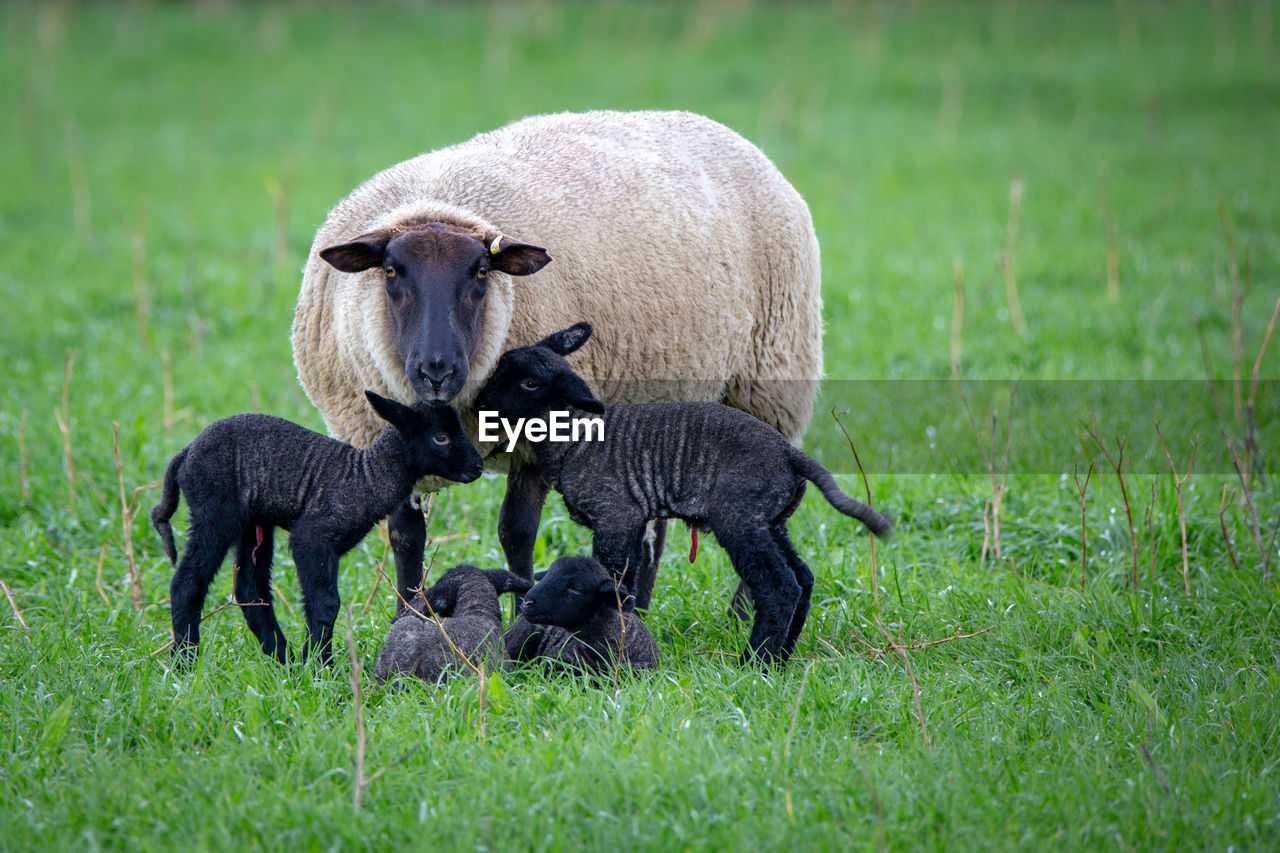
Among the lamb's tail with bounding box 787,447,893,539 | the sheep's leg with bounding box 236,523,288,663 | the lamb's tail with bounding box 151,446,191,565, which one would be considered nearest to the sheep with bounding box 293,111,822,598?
the sheep's leg with bounding box 236,523,288,663

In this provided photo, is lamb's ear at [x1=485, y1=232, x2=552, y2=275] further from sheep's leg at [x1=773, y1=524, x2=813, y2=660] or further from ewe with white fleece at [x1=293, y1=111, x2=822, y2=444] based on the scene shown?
sheep's leg at [x1=773, y1=524, x2=813, y2=660]

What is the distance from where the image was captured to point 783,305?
5637mm

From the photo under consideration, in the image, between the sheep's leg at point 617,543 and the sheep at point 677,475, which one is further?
the sheep's leg at point 617,543

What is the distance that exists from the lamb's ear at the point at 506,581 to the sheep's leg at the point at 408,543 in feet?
1.42

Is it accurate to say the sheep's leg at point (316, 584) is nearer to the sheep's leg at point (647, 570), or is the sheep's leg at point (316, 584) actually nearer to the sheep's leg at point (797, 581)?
the sheep's leg at point (647, 570)

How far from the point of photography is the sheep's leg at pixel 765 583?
4.03 meters

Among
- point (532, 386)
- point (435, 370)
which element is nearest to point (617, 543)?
point (532, 386)

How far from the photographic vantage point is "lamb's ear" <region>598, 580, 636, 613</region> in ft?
13.3

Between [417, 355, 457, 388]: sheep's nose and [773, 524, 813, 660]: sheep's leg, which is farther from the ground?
[417, 355, 457, 388]: sheep's nose

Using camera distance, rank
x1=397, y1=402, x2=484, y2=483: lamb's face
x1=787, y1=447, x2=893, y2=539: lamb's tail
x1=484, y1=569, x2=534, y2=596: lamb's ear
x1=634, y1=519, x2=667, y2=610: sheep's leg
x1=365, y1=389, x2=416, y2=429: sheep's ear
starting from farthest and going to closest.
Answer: x1=634, y1=519, x2=667, y2=610: sheep's leg → x1=484, y1=569, x2=534, y2=596: lamb's ear → x1=397, y1=402, x2=484, y2=483: lamb's face → x1=365, y1=389, x2=416, y2=429: sheep's ear → x1=787, y1=447, x2=893, y2=539: lamb's tail

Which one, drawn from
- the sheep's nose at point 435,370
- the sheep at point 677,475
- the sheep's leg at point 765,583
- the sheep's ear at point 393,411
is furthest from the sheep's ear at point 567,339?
the sheep's leg at point 765,583

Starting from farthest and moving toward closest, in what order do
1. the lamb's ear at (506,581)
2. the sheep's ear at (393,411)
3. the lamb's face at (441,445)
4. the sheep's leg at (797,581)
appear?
1. the lamb's ear at (506,581)
2. the sheep's leg at (797,581)
3. the lamb's face at (441,445)
4. the sheep's ear at (393,411)

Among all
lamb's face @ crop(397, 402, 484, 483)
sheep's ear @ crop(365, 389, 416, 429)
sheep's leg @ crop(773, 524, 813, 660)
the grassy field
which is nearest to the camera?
the grassy field

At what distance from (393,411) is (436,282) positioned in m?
0.49
